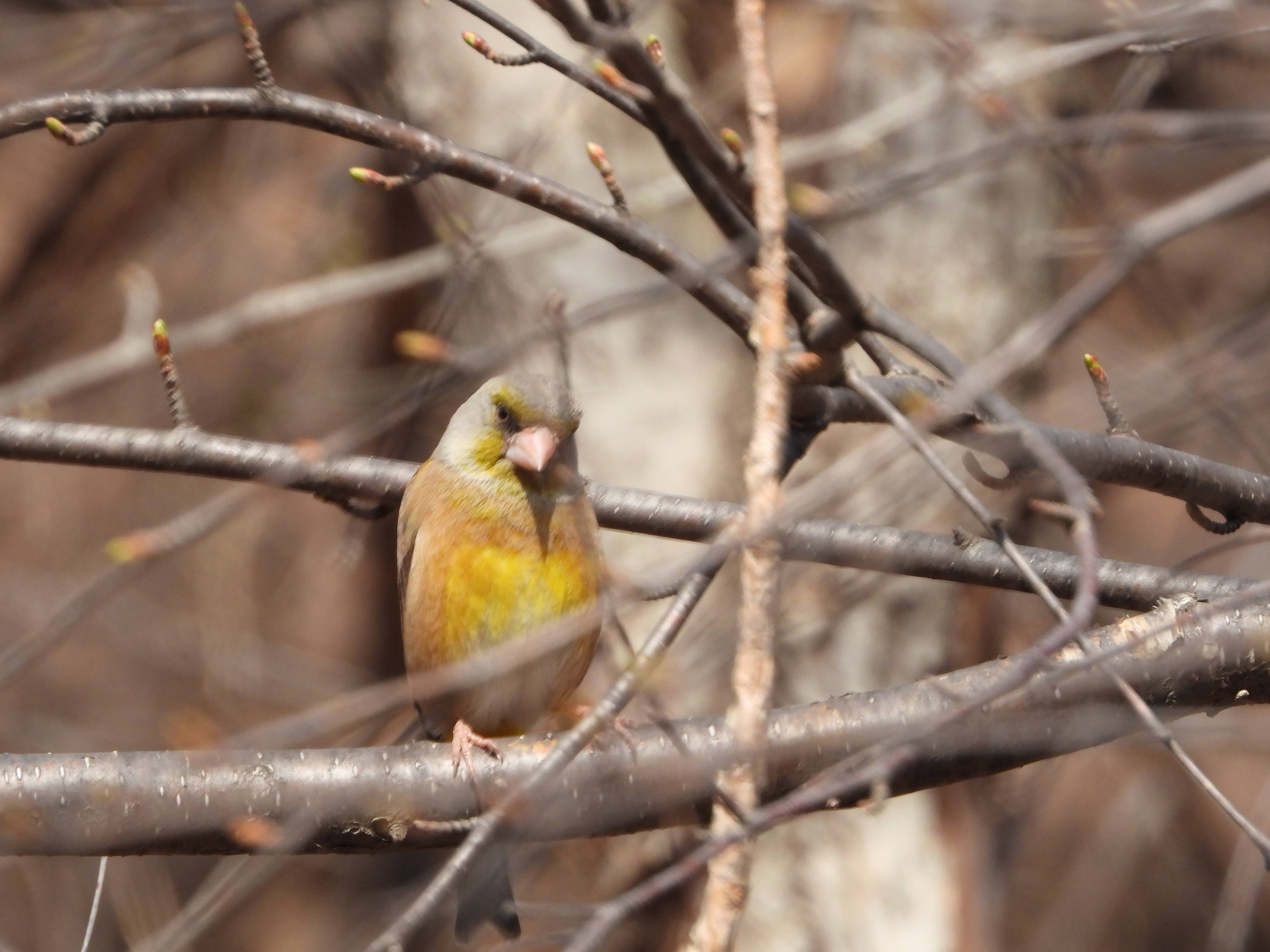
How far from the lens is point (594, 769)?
2766 mm

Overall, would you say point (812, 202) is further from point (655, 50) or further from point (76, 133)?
point (76, 133)

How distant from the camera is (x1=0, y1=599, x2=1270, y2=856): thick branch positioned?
2.58 metres

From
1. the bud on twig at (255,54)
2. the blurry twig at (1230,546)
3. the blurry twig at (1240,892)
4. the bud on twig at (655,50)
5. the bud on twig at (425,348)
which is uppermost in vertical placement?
the bud on twig at (255,54)

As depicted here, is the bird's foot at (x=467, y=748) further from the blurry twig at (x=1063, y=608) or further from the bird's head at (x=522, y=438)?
the blurry twig at (x=1063, y=608)

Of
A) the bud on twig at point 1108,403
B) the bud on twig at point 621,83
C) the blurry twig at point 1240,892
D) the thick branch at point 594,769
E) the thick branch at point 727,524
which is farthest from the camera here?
the blurry twig at point 1240,892

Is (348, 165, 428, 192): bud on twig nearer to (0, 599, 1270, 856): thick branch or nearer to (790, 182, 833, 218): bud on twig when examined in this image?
(790, 182, 833, 218): bud on twig

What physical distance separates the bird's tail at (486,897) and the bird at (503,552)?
0.03 meters

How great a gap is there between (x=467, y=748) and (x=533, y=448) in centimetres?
90

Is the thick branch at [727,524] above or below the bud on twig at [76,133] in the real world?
below

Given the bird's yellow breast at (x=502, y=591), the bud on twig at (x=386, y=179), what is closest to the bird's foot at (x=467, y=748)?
the bird's yellow breast at (x=502, y=591)

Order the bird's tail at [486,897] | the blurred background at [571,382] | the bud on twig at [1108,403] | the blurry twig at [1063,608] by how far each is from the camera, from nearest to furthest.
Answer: the blurry twig at [1063,608] → the bud on twig at [1108,403] → the bird's tail at [486,897] → the blurred background at [571,382]

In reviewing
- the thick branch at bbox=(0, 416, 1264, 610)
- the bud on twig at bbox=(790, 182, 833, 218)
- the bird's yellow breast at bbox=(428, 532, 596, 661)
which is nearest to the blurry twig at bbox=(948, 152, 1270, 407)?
the bud on twig at bbox=(790, 182, 833, 218)

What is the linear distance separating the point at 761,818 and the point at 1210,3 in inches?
72.6

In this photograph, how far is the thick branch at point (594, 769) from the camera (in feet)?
8.46
